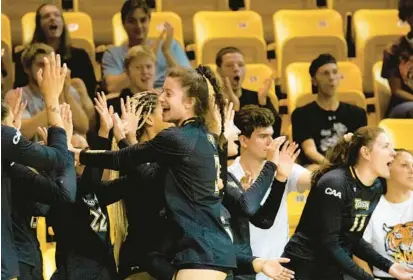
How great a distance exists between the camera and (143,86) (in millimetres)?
7199

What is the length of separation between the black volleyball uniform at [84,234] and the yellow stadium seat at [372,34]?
3.66 meters

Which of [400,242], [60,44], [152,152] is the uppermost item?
[60,44]

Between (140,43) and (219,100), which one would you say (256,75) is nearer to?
(140,43)

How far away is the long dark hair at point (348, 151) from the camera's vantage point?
589 centimetres

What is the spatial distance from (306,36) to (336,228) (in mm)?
3000

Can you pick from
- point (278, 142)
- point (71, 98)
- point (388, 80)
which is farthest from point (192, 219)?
point (388, 80)

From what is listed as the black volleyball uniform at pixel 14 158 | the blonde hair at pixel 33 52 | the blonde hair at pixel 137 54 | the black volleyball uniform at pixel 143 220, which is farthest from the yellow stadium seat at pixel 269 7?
the black volleyball uniform at pixel 14 158

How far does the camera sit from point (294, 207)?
7.08 m

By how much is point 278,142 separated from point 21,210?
1287 mm

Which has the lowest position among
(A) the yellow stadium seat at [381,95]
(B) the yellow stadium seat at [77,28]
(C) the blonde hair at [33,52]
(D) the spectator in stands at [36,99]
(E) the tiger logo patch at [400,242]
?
(E) the tiger logo patch at [400,242]

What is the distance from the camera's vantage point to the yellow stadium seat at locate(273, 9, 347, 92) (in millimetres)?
8422

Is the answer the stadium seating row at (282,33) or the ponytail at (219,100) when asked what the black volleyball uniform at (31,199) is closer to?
the ponytail at (219,100)

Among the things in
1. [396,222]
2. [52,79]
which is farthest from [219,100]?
[396,222]

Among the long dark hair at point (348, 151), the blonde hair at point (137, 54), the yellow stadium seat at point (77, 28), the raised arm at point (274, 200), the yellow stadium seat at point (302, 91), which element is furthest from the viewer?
the yellow stadium seat at point (77, 28)
